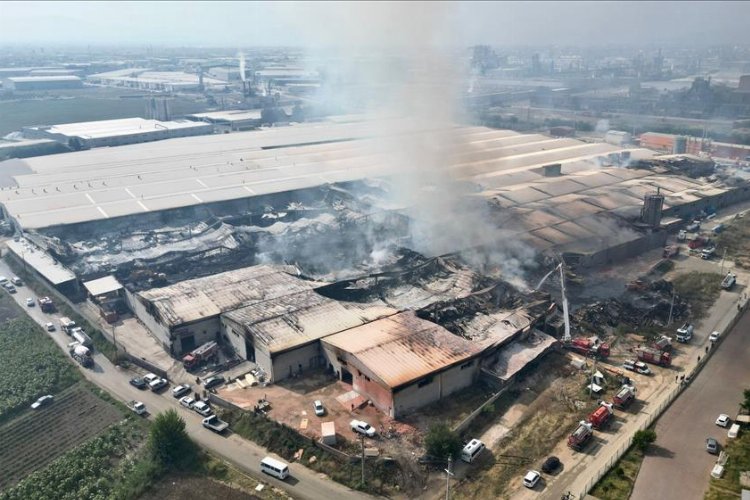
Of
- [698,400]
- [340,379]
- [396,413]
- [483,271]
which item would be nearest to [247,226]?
[483,271]

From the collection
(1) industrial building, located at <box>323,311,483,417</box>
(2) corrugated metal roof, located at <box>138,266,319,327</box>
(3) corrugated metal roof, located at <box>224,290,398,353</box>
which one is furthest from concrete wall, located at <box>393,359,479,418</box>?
(2) corrugated metal roof, located at <box>138,266,319,327</box>

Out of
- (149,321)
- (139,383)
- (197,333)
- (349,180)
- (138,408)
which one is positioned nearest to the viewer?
(138,408)

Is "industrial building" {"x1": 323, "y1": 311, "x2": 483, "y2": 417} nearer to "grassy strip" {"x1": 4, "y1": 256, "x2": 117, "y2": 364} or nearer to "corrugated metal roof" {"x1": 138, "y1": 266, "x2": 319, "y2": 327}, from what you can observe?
"corrugated metal roof" {"x1": 138, "y1": 266, "x2": 319, "y2": 327}

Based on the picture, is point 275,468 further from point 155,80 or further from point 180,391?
point 155,80

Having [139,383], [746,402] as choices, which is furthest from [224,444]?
[746,402]

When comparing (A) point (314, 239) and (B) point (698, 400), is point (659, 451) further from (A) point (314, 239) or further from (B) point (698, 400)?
(A) point (314, 239)

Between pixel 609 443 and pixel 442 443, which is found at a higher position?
pixel 442 443
